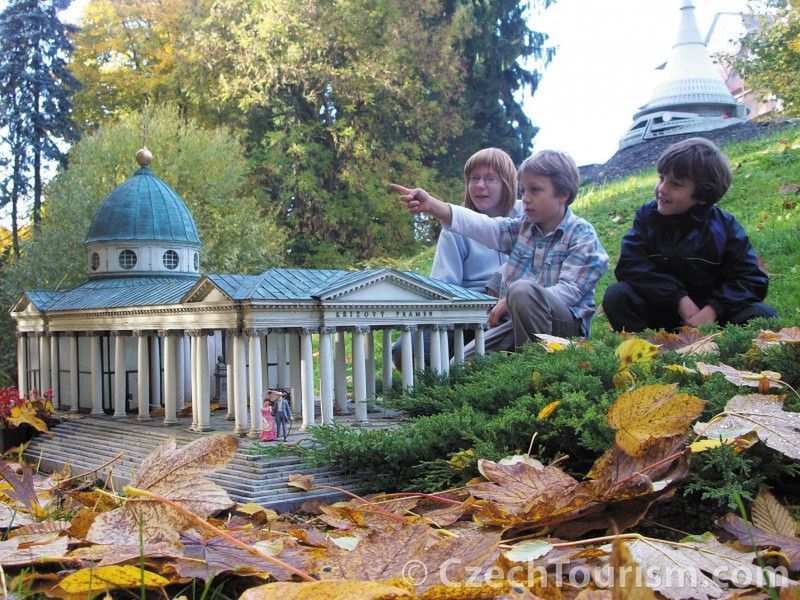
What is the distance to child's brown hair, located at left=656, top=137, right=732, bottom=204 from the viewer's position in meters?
7.33

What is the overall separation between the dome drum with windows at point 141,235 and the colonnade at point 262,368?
3062mm

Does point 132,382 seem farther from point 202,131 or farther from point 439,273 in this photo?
point 202,131

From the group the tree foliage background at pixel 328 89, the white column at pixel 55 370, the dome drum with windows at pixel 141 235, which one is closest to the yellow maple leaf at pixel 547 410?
the white column at pixel 55 370

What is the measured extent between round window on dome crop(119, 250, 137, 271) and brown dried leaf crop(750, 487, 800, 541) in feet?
55.7

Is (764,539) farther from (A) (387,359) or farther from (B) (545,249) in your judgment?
(A) (387,359)

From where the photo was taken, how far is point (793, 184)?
1994cm

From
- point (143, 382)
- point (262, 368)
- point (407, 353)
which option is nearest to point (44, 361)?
point (143, 382)

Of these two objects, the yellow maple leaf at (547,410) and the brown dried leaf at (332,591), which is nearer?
the brown dried leaf at (332,591)

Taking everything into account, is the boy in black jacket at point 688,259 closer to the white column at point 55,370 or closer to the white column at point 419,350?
the white column at point 419,350

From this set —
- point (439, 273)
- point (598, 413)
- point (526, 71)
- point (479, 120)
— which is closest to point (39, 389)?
point (439, 273)

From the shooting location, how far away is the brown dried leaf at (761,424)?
9.74ft

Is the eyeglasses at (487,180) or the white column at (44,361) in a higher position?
the eyeglasses at (487,180)

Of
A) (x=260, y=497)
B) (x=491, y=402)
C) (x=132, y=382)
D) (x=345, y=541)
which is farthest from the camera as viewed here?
(x=132, y=382)

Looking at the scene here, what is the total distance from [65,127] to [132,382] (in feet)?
81.3
